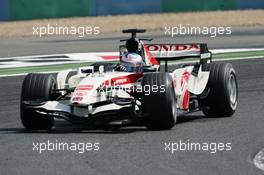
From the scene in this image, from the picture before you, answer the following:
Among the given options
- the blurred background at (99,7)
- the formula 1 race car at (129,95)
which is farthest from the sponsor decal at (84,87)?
the blurred background at (99,7)

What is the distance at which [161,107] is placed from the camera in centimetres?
1158

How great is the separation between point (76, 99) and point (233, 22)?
66.9 feet

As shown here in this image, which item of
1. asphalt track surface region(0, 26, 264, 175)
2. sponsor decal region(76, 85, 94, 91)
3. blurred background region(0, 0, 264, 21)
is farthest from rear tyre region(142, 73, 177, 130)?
blurred background region(0, 0, 264, 21)

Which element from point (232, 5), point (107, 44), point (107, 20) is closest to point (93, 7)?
point (107, 20)

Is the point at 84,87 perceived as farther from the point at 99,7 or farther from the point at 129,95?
the point at 99,7

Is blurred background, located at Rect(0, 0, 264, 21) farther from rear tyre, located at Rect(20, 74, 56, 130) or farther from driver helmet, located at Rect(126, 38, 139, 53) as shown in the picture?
rear tyre, located at Rect(20, 74, 56, 130)

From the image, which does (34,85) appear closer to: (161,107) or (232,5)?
(161,107)

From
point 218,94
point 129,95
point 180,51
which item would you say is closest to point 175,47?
point 180,51

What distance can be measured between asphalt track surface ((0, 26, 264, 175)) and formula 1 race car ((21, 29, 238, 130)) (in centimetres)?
17

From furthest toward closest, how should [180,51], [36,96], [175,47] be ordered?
[175,47] < [180,51] < [36,96]

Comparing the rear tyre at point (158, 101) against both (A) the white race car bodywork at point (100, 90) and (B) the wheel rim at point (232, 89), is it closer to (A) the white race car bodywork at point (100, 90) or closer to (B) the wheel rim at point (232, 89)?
(A) the white race car bodywork at point (100, 90)

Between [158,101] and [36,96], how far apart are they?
61.5 inches

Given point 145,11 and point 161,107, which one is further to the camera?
point 145,11

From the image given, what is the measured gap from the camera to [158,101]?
1155cm
